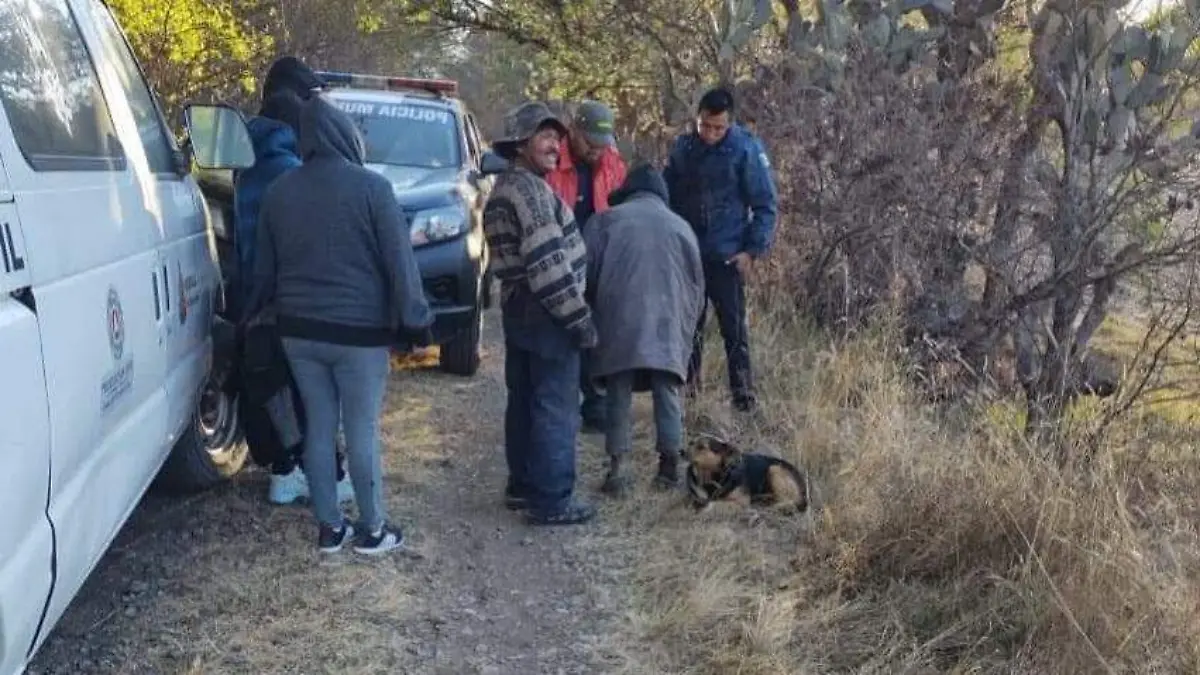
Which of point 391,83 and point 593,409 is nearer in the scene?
point 593,409

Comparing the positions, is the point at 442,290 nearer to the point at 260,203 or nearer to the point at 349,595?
the point at 260,203

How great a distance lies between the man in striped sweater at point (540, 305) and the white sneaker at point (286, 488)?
0.96m

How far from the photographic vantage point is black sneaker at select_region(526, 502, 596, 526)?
515cm

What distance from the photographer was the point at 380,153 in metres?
8.19

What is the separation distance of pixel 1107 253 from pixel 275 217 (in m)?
4.79

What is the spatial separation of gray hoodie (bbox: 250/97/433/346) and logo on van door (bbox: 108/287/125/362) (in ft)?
3.12

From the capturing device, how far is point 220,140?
462 centimetres

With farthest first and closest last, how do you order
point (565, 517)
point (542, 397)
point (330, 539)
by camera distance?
point (565, 517) < point (542, 397) < point (330, 539)

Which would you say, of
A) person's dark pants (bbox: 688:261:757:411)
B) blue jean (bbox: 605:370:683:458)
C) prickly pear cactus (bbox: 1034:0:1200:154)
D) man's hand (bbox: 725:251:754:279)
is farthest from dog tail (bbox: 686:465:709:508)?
prickly pear cactus (bbox: 1034:0:1200:154)

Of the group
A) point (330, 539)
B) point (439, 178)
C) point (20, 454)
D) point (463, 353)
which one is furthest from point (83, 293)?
point (463, 353)

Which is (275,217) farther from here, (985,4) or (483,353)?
(985,4)

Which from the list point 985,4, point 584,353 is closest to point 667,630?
point 584,353

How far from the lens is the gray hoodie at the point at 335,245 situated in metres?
4.18

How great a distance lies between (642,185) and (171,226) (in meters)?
2.10
